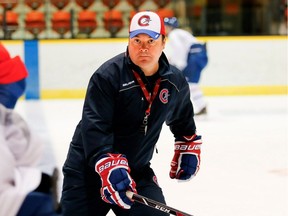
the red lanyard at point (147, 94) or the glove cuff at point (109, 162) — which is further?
the red lanyard at point (147, 94)

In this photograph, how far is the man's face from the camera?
237 cm

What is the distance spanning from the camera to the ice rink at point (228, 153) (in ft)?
13.6

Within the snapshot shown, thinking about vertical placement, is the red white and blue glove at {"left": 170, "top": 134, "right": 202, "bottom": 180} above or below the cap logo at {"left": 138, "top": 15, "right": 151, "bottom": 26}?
below

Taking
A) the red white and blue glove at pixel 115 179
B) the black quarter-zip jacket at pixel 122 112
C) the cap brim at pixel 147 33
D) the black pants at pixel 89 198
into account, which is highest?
the cap brim at pixel 147 33

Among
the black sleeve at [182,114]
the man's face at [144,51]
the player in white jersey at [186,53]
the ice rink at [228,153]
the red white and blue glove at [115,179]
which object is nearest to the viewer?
the red white and blue glove at [115,179]

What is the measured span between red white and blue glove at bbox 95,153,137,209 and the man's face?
1.10 ft

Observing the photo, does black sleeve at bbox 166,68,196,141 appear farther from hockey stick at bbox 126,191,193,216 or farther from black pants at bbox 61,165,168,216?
hockey stick at bbox 126,191,193,216

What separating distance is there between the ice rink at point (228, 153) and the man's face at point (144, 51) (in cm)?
169

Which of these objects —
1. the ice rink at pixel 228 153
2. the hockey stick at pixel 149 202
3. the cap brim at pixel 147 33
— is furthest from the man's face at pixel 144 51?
the ice rink at pixel 228 153

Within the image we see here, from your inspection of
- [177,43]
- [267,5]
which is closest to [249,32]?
[267,5]

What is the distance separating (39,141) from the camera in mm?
1582

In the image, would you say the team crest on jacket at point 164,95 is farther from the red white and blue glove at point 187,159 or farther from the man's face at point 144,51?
the red white and blue glove at point 187,159

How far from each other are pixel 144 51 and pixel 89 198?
0.56 metres

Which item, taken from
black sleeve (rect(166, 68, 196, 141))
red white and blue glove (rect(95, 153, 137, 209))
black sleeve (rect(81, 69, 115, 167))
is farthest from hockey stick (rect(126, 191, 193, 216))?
black sleeve (rect(166, 68, 196, 141))
